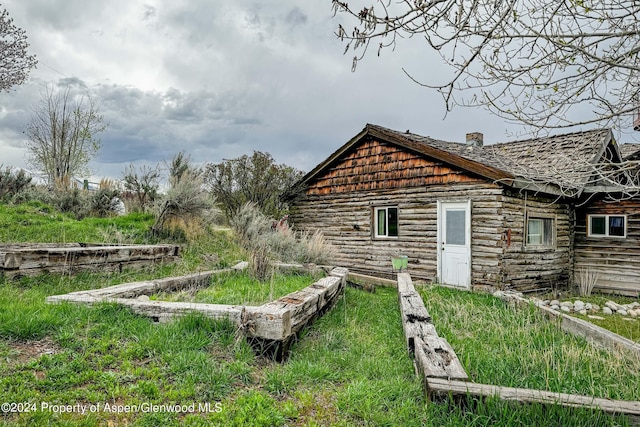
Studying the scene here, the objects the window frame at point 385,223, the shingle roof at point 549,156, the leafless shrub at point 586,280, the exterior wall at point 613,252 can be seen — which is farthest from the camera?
the window frame at point 385,223

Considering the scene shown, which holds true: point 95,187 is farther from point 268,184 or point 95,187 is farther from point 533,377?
point 533,377

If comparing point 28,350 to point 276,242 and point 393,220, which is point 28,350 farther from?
point 393,220

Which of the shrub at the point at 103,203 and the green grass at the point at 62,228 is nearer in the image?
the green grass at the point at 62,228

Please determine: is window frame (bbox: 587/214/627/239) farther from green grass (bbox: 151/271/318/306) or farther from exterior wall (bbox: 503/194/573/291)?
green grass (bbox: 151/271/318/306)

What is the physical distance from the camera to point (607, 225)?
11.4 metres

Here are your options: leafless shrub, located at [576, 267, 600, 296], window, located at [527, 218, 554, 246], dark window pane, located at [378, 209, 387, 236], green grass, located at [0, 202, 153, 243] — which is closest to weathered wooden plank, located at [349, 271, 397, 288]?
dark window pane, located at [378, 209, 387, 236]

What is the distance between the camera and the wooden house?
9.26m

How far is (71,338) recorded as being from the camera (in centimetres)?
316

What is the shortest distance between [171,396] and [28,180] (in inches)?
564

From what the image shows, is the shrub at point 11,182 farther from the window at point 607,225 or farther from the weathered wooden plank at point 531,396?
the window at point 607,225

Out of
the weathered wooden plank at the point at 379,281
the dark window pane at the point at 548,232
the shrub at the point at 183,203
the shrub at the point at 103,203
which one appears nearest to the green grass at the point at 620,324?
the dark window pane at the point at 548,232

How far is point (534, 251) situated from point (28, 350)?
11.1m

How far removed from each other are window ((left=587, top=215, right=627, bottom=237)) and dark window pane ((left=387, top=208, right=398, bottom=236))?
6.27 m

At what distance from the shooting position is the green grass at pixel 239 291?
4.78 metres
